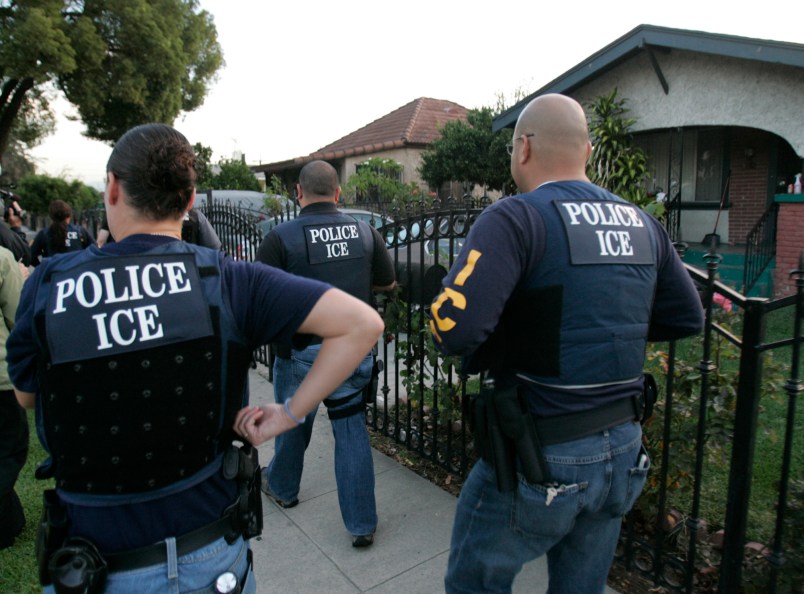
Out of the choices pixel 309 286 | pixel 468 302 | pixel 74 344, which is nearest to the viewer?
pixel 74 344

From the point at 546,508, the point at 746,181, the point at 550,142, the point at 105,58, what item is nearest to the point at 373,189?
the point at 746,181

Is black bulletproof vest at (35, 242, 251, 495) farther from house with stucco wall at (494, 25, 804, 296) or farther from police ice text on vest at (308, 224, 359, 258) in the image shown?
house with stucco wall at (494, 25, 804, 296)

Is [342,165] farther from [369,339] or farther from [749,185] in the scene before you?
[369,339]

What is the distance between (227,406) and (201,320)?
0.81 feet

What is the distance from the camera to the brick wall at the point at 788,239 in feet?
26.6

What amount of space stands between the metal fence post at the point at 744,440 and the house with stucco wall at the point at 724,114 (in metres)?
4.77

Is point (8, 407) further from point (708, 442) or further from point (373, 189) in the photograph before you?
point (373, 189)

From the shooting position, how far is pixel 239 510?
1.57 metres

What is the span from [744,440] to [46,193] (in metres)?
28.4

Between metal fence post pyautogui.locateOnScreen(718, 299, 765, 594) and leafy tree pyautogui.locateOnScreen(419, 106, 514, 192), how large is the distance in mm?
15487

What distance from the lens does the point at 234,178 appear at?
23.2m

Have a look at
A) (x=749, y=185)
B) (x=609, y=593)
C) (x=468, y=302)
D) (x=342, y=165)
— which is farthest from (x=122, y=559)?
(x=342, y=165)

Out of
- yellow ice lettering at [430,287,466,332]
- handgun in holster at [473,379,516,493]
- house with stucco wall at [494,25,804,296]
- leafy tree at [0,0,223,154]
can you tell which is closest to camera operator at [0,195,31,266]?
yellow ice lettering at [430,287,466,332]

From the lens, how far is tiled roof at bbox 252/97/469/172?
22.1 metres
